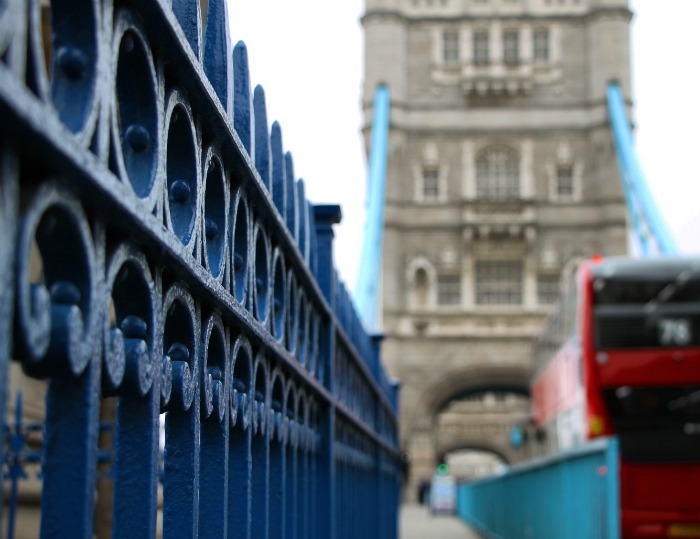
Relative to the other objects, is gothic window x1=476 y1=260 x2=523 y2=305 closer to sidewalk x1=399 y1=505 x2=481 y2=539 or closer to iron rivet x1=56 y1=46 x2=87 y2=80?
sidewalk x1=399 y1=505 x2=481 y2=539

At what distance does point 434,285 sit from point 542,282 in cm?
280

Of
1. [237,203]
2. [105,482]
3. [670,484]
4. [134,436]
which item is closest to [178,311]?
[134,436]

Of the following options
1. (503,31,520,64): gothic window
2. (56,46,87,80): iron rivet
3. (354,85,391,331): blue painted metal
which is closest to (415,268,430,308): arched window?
(354,85,391,331): blue painted metal

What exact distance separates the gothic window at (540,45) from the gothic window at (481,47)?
50.7 inches

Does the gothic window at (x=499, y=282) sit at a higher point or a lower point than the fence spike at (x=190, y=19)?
higher

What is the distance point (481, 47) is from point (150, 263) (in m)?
31.1

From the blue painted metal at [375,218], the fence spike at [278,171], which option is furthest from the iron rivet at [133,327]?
the blue painted metal at [375,218]

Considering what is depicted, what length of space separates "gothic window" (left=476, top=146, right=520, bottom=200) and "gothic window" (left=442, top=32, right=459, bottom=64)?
2800mm

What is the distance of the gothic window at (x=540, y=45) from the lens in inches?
1243

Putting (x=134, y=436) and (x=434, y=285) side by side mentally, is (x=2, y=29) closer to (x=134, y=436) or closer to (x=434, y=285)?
(x=134, y=436)

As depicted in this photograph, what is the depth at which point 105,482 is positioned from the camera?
19.5 ft

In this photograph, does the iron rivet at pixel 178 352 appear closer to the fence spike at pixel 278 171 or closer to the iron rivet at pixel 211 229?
the iron rivet at pixel 211 229

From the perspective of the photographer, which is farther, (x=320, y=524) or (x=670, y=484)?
(x=670, y=484)

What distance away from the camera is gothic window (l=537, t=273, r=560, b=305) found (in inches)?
1168
